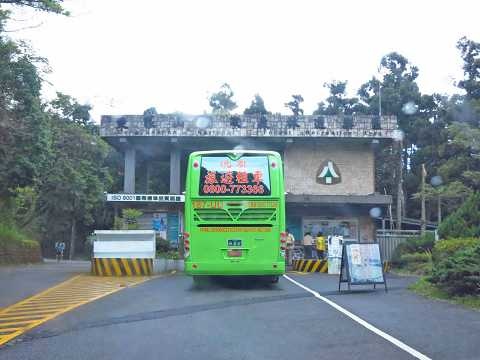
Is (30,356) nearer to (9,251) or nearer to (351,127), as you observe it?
(9,251)

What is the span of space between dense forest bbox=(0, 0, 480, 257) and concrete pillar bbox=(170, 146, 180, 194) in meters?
6.19

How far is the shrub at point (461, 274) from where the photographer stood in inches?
484

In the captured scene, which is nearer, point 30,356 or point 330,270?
point 30,356

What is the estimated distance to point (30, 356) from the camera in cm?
731

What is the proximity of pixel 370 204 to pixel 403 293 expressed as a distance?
17191mm

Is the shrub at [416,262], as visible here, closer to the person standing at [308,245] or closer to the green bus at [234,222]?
the person standing at [308,245]

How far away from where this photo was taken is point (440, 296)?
525 inches

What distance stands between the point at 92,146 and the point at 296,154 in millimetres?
12819

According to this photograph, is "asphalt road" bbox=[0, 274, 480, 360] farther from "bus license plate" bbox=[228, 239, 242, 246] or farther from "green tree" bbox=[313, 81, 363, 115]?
"green tree" bbox=[313, 81, 363, 115]

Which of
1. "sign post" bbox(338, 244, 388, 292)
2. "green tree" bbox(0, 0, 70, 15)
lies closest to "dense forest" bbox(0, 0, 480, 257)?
"green tree" bbox(0, 0, 70, 15)

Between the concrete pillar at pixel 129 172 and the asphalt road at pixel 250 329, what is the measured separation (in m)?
18.7

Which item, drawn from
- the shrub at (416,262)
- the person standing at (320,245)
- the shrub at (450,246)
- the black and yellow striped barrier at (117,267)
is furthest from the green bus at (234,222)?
the person standing at (320,245)

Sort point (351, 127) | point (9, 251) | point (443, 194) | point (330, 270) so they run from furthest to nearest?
1. point (443, 194)
2. point (351, 127)
3. point (9, 251)
4. point (330, 270)

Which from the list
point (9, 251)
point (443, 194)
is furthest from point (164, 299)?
point (443, 194)
